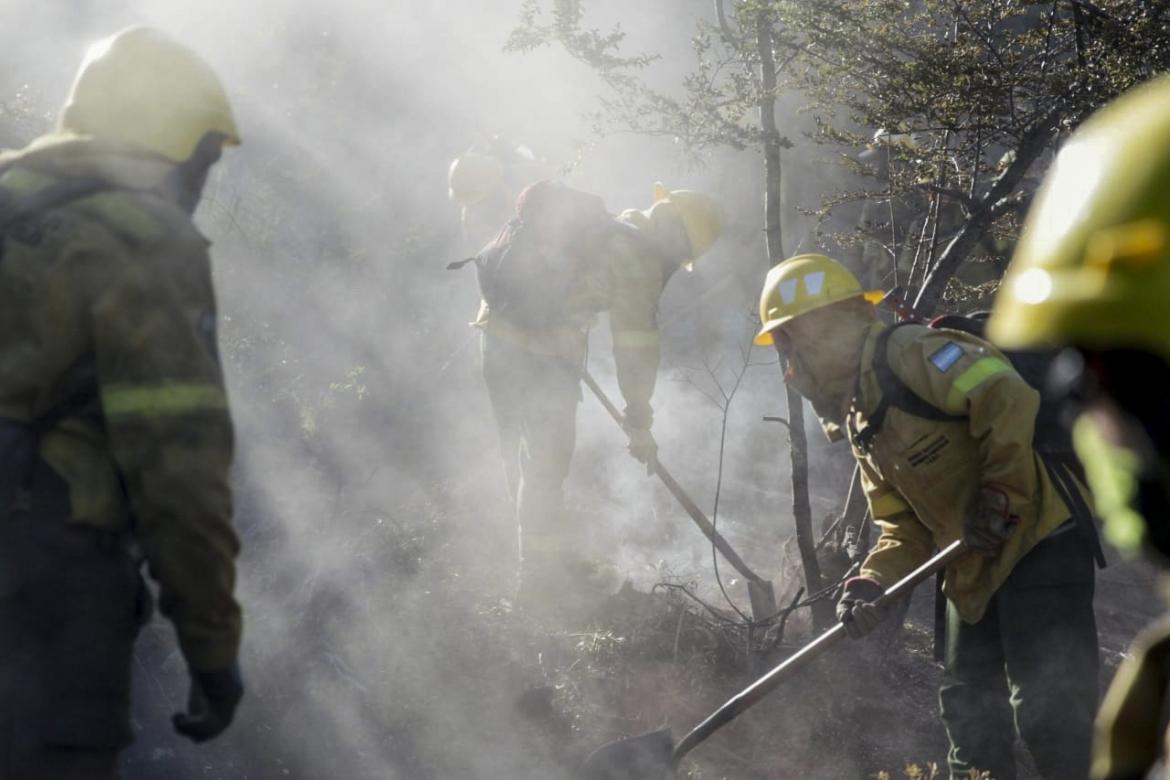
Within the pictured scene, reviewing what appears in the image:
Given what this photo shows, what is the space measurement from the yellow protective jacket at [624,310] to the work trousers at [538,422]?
96 mm

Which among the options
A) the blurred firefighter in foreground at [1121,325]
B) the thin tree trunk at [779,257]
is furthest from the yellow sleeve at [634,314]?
the blurred firefighter in foreground at [1121,325]

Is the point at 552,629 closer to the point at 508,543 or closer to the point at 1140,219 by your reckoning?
the point at 508,543

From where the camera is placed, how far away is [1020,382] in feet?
10.3

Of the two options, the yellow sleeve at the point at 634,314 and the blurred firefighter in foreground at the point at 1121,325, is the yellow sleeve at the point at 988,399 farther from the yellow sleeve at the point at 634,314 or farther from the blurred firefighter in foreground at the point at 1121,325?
the yellow sleeve at the point at 634,314

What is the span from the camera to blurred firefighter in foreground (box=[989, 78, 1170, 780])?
4.90 ft

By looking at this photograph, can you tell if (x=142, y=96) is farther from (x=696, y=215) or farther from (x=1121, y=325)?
(x=696, y=215)

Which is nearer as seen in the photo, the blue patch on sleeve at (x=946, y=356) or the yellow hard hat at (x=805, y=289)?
the blue patch on sleeve at (x=946, y=356)

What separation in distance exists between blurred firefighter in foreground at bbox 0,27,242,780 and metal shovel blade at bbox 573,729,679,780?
6.70 feet

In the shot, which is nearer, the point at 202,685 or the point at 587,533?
the point at 202,685

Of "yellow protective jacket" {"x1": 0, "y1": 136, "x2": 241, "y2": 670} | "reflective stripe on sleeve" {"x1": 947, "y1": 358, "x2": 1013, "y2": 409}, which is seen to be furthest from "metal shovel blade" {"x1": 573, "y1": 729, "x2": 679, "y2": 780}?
"yellow protective jacket" {"x1": 0, "y1": 136, "x2": 241, "y2": 670}

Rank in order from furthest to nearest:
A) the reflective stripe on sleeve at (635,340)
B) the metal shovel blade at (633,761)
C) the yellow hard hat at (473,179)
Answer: the yellow hard hat at (473,179)
the reflective stripe on sleeve at (635,340)
the metal shovel blade at (633,761)

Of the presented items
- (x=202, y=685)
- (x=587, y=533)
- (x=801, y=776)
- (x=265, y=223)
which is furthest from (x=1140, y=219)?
(x=265, y=223)

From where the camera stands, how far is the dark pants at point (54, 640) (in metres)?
2.13

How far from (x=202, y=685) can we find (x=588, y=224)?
339cm
